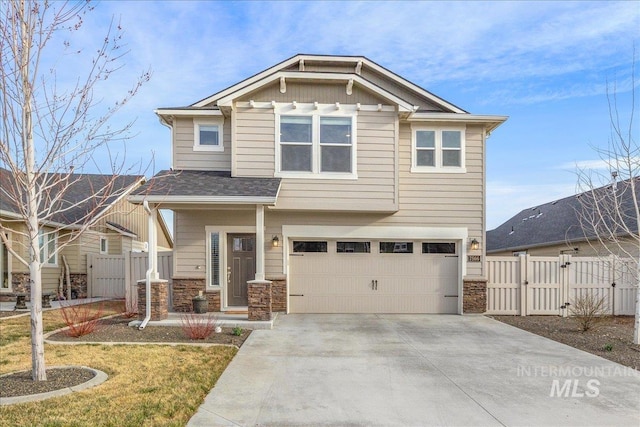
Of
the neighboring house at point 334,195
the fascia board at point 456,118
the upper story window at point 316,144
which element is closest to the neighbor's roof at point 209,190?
the neighboring house at point 334,195

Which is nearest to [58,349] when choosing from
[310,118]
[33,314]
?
[33,314]

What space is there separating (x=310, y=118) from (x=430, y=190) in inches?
153

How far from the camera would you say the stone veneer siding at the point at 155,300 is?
9.78 meters

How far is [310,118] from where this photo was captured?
11.3 m

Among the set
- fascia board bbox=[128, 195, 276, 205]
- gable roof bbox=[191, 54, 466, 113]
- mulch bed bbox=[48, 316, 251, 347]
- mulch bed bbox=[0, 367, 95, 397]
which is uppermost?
gable roof bbox=[191, 54, 466, 113]

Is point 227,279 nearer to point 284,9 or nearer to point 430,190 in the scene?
point 430,190

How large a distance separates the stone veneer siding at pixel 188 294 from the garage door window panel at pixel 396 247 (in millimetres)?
4699

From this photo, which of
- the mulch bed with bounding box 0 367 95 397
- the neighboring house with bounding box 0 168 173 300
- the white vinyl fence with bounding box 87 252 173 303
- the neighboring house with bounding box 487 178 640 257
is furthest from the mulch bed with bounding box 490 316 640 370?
the white vinyl fence with bounding box 87 252 173 303

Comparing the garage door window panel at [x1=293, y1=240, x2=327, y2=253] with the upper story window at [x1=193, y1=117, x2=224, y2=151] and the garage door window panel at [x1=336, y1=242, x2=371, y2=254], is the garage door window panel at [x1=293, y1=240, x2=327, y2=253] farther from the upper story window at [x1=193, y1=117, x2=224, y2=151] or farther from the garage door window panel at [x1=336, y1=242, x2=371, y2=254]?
the upper story window at [x1=193, y1=117, x2=224, y2=151]

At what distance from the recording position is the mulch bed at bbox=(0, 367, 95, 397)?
16.6ft

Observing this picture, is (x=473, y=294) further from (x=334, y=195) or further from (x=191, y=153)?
(x=191, y=153)

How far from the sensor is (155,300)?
9.78m

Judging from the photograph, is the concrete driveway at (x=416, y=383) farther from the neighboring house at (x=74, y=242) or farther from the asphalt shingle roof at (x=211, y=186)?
the neighboring house at (x=74, y=242)

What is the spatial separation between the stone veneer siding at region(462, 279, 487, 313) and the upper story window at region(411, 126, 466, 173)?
313 cm
